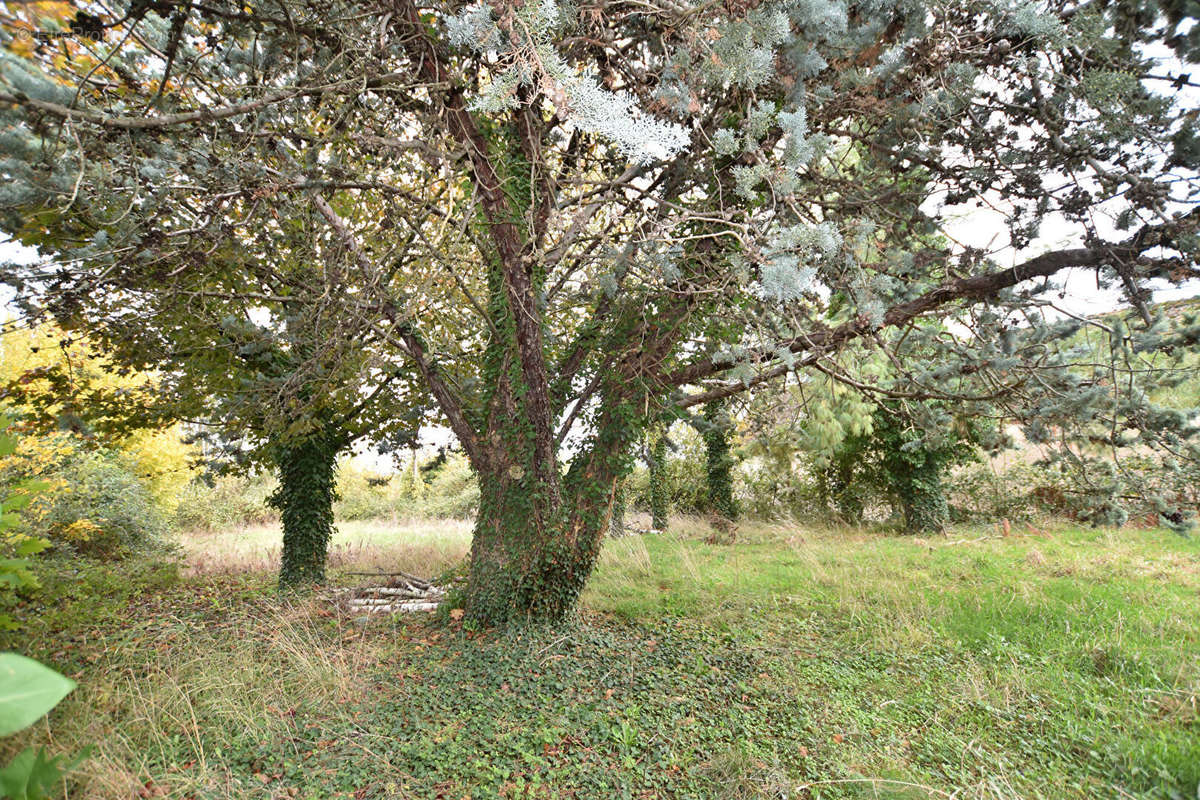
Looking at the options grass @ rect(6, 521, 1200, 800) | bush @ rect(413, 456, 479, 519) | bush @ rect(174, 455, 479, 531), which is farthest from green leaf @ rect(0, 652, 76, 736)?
bush @ rect(413, 456, 479, 519)

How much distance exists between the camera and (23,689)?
51cm

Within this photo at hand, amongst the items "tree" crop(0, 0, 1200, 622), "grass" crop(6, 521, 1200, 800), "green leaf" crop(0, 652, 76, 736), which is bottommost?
"grass" crop(6, 521, 1200, 800)

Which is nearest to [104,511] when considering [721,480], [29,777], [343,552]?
[343,552]

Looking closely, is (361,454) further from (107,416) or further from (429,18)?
(429,18)

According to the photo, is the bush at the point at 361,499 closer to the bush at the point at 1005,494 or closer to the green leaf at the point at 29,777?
the bush at the point at 1005,494

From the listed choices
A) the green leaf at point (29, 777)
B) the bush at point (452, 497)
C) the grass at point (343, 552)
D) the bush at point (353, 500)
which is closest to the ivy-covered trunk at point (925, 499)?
the grass at point (343, 552)

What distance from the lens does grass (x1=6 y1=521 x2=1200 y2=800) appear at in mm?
3213

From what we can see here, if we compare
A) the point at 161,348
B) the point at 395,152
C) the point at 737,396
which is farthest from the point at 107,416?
the point at 737,396

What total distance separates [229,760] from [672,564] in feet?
20.6

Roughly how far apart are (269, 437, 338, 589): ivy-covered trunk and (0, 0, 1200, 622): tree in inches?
106

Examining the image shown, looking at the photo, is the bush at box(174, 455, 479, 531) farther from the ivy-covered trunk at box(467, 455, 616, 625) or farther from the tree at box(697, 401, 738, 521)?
the ivy-covered trunk at box(467, 455, 616, 625)

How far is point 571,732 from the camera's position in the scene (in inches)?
147

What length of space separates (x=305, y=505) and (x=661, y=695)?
232 inches

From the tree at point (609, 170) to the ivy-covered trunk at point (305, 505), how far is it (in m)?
2.69
